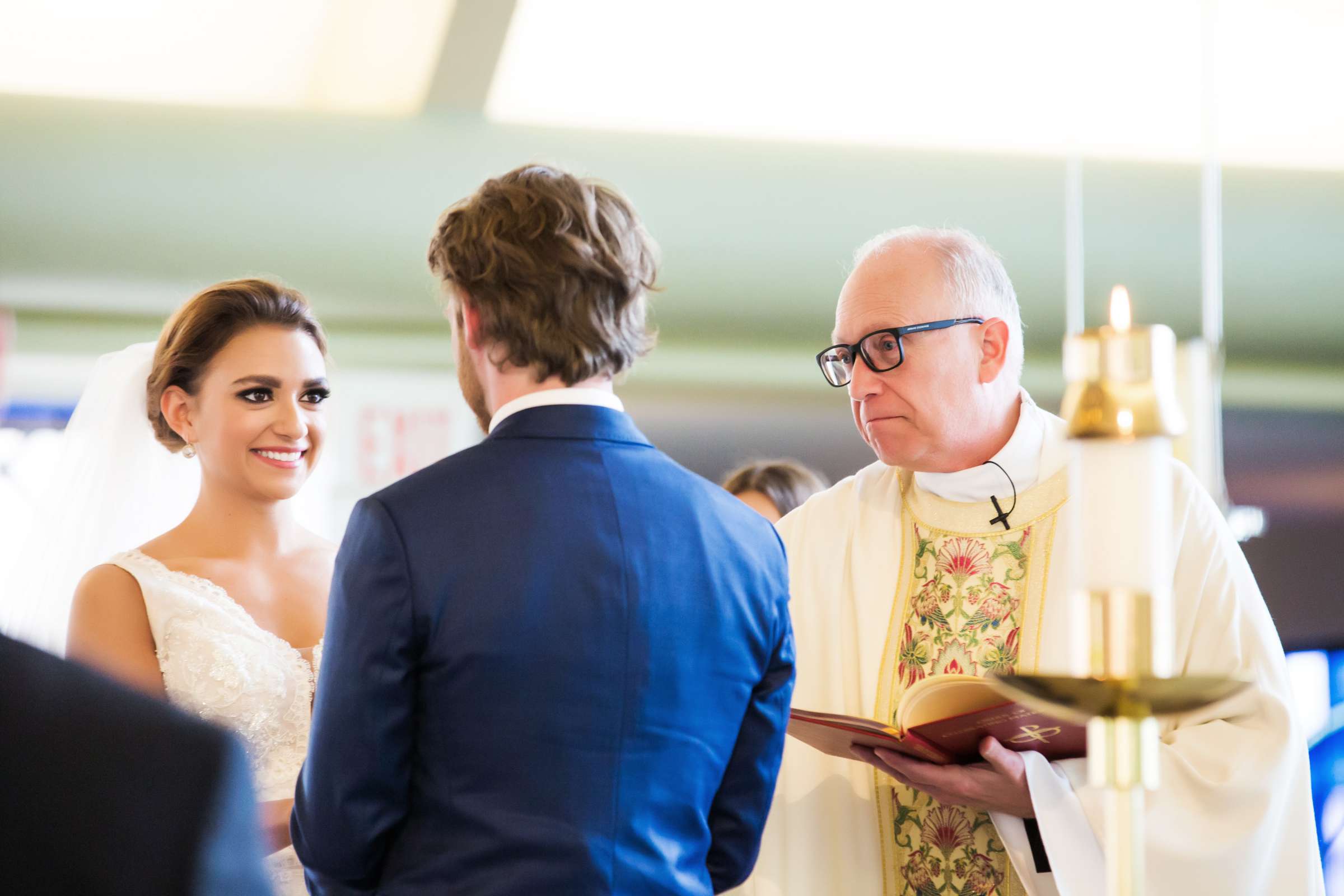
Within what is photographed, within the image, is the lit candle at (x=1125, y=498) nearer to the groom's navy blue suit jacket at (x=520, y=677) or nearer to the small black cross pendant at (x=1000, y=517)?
the groom's navy blue suit jacket at (x=520, y=677)

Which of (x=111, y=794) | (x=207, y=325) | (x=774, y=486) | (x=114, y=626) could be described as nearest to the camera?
(x=111, y=794)

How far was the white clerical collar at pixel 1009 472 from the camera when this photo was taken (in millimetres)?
2588

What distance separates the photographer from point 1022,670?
8.01 feet

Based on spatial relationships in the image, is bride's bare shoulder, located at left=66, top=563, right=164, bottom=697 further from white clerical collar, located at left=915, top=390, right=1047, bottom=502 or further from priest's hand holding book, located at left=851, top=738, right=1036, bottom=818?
white clerical collar, located at left=915, top=390, right=1047, bottom=502

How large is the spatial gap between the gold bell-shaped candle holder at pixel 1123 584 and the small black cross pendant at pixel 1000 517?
64.7 inches

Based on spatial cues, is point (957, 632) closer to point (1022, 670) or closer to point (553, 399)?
point (1022, 670)

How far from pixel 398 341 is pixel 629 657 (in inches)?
148

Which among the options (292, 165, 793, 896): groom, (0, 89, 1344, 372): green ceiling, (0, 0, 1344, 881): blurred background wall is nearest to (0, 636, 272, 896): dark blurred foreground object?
(292, 165, 793, 896): groom

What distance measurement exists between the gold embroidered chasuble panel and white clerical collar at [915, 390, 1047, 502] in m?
0.02

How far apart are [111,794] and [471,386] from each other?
1274 mm

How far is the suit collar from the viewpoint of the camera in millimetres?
1713

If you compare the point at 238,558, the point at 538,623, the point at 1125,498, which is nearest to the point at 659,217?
the point at 238,558

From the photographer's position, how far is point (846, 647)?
103 inches

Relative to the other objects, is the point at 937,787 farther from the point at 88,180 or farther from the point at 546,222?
the point at 88,180
